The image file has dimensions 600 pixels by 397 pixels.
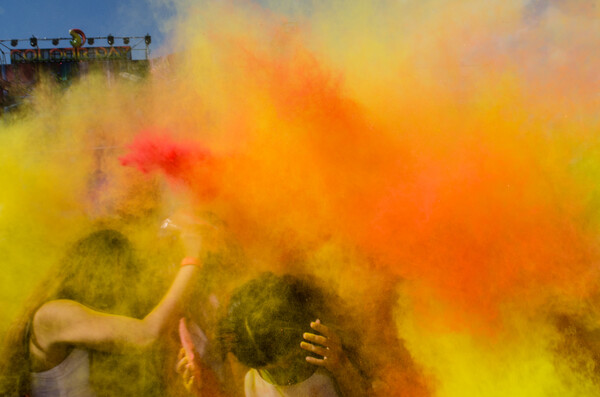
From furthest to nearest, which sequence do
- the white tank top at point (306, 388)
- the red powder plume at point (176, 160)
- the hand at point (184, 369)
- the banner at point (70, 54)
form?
the banner at point (70, 54) < the red powder plume at point (176, 160) < the hand at point (184, 369) < the white tank top at point (306, 388)

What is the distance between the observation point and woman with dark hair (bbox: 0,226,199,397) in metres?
1.67

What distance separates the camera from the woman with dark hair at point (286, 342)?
5.37 ft

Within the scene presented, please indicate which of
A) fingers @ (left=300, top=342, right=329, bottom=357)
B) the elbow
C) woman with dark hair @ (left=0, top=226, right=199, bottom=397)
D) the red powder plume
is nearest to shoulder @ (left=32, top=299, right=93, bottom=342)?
woman with dark hair @ (left=0, top=226, right=199, bottom=397)

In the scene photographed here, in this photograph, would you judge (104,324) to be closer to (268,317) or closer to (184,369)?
(184,369)

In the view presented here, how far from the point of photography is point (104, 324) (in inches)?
68.5

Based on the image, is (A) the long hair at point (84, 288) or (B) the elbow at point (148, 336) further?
(B) the elbow at point (148, 336)

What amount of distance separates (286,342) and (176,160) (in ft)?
3.74

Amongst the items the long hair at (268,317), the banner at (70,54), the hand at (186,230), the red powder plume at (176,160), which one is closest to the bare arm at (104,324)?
the hand at (186,230)

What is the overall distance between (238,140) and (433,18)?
117 cm

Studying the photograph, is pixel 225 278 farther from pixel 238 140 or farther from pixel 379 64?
pixel 379 64

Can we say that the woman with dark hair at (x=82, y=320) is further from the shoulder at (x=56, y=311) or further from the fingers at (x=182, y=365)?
the fingers at (x=182, y=365)

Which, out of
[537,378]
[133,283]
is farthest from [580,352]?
[133,283]

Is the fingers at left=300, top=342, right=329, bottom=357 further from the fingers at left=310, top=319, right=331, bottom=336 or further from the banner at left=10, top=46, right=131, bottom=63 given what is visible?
the banner at left=10, top=46, right=131, bottom=63

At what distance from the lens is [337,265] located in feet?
6.26
